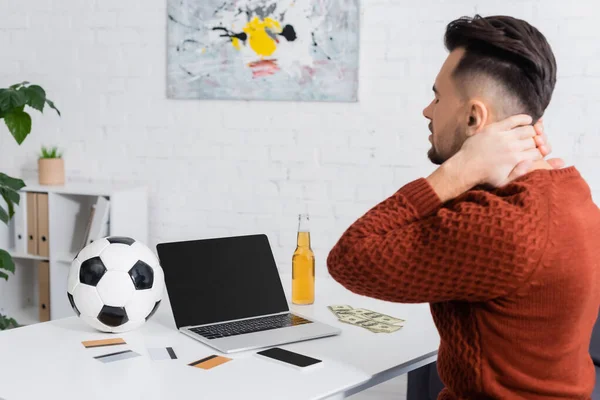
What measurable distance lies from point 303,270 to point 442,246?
815mm

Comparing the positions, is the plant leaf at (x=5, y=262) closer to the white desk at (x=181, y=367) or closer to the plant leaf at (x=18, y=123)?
the plant leaf at (x=18, y=123)

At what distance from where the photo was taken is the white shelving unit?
348 centimetres

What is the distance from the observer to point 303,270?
207cm

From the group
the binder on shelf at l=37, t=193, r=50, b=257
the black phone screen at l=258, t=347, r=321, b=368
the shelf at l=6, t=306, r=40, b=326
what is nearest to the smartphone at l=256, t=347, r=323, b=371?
the black phone screen at l=258, t=347, r=321, b=368

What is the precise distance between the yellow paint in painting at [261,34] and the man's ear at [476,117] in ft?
6.58

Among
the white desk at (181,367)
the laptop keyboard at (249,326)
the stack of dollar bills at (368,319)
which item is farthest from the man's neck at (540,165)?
the laptop keyboard at (249,326)

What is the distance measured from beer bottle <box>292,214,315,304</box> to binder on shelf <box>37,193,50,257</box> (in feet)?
6.13

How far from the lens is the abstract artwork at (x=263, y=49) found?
10.6 ft

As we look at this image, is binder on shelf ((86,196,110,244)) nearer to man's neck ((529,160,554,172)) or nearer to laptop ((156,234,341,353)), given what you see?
laptop ((156,234,341,353))

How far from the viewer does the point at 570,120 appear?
2924 millimetres

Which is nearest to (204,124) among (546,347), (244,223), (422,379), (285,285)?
(244,223)

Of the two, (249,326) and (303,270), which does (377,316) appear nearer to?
(303,270)

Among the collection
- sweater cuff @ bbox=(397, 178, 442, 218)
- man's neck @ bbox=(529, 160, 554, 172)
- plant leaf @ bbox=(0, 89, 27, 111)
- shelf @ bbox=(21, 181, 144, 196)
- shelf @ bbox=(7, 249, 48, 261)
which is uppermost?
plant leaf @ bbox=(0, 89, 27, 111)

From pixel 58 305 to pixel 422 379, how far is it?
1907 mm
